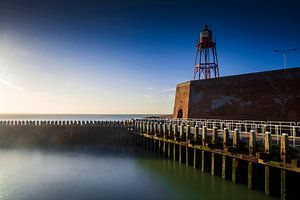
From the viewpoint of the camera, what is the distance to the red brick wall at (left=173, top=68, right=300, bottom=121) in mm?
19203

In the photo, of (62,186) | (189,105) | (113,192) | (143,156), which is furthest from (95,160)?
(189,105)

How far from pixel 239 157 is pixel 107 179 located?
292 inches

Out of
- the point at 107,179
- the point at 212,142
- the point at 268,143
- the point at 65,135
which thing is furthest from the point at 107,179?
the point at 65,135

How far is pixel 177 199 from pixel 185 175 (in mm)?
3669

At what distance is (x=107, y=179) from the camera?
1449 cm

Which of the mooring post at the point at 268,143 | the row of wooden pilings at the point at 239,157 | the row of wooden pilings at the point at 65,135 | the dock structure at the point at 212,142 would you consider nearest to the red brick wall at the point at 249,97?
the dock structure at the point at 212,142

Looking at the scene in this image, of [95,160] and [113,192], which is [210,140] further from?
[95,160]

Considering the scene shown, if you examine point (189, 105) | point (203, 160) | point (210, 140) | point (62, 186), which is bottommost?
point (62, 186)

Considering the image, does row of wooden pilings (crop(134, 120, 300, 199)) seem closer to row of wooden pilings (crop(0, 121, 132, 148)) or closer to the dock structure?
the dock structure

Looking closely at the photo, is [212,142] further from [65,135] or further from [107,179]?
[65,135]

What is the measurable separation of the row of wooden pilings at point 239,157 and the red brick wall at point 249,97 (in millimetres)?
6749

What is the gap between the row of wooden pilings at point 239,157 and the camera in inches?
373

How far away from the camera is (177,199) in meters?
11.2

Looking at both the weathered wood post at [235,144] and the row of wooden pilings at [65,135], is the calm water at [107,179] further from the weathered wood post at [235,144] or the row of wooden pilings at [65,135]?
the row of wooden pilings at [65,135]
